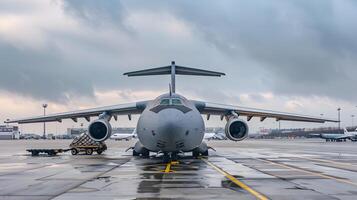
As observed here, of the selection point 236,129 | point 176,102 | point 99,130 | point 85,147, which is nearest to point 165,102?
point 176,102

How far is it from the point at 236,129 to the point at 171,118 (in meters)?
6.94

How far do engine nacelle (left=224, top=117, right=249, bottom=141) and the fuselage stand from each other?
317 centimetres

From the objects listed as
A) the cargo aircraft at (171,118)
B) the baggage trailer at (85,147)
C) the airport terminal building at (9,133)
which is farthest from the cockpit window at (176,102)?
the airport terminal building at (9,133)

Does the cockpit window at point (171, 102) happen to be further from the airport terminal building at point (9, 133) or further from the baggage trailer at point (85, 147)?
the airport terminal building at point (9, 133)

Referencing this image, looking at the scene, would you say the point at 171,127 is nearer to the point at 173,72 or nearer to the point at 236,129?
the point at 236,129

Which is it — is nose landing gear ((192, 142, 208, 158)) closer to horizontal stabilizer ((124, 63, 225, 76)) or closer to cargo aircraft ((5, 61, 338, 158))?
cargo aircraft ((5, 61, 338, 158))

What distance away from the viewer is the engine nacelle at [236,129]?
81.4 ft

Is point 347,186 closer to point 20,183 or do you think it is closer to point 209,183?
point 209,183

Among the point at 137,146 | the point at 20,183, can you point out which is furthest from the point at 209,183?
the point at 137,146

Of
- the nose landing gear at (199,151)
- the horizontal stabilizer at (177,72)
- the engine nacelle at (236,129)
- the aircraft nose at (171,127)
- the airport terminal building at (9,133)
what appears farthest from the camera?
the airport terminal building at (9,133)

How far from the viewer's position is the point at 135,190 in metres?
11.2

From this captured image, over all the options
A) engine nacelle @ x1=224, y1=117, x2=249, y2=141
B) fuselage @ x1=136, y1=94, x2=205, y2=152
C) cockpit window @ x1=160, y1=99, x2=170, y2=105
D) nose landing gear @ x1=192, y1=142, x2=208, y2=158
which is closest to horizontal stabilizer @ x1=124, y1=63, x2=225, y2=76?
engine nacelle @ x1=224, y1=117, x2=249, y2=141

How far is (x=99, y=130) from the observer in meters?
25.5

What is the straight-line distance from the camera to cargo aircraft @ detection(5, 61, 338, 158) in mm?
19578
